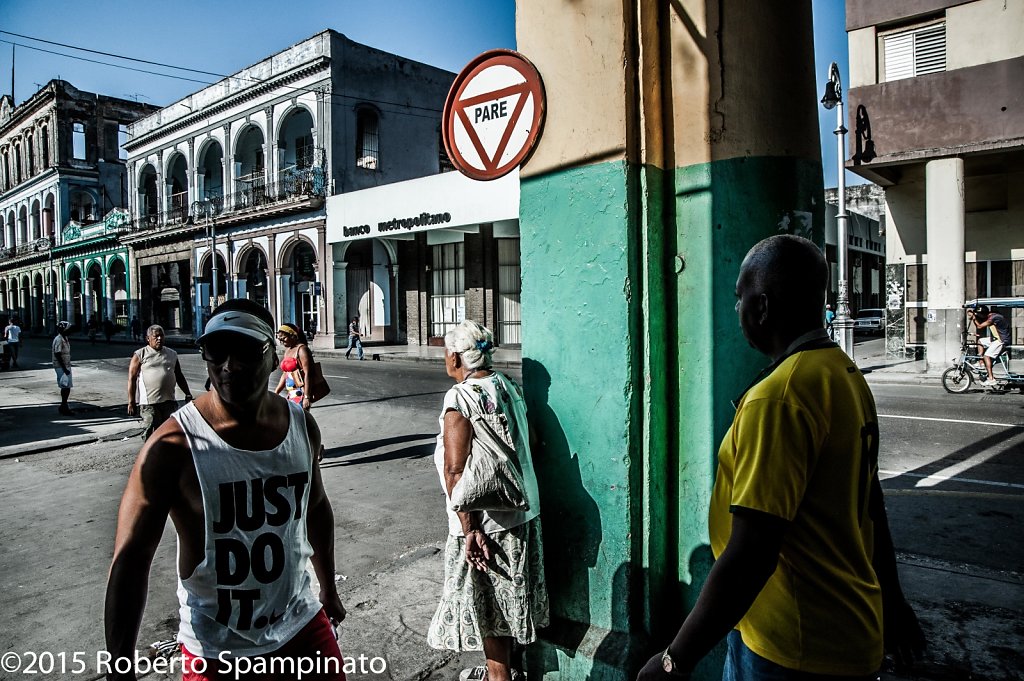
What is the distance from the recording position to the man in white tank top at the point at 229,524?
6.33 ft

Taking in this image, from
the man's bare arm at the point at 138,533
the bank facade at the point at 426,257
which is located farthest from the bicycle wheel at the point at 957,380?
the man's bare arm at the point at 138,533

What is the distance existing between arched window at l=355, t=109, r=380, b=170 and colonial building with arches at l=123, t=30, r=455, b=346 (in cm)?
4

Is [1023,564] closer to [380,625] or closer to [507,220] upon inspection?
[380,625]

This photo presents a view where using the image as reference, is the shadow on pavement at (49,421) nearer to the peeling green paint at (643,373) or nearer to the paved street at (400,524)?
the paved street at (400,524)

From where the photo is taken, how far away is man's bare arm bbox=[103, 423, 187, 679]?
6.17 ft

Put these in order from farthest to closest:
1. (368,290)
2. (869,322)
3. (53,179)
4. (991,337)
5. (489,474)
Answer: (53,179)
(869,322)
(368,290)
(991,337)
(489,474)

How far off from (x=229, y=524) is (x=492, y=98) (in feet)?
7.54

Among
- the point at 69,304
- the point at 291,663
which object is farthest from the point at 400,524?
the point at 69,304

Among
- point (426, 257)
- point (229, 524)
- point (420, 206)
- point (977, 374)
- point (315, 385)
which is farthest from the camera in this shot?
point (426, 257)

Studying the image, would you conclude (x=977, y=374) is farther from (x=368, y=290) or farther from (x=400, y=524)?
(x=368, y=290)

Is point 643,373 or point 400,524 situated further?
point 400,524

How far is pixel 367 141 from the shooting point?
94.9ft

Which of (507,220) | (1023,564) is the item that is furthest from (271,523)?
(507,220)

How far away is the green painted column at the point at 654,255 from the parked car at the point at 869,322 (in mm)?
30454
